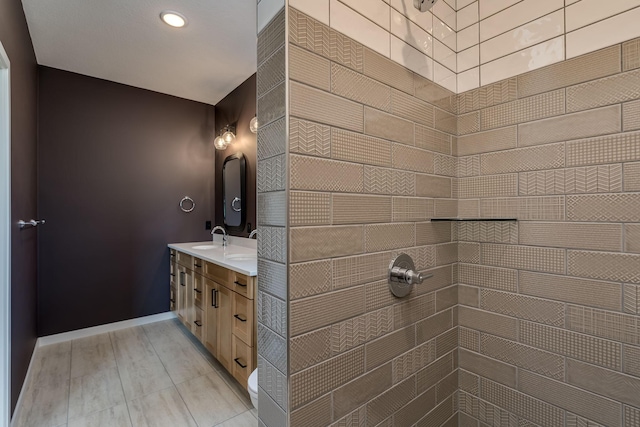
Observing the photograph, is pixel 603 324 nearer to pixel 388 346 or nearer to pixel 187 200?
pixel 388 346

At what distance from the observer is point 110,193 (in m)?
2.97

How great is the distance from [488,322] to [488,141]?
2.42ft

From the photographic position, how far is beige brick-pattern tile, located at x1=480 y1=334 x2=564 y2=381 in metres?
1.02

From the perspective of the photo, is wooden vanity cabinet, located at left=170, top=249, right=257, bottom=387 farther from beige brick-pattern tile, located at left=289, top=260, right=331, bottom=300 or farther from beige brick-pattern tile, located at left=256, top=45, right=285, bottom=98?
beige brick-pattern tile, located at left=256, top=45, right=285, bottom=98

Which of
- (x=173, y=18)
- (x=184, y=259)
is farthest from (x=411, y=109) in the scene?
(x=184, y=259)

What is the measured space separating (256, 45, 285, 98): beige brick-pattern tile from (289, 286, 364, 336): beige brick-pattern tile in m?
0.57

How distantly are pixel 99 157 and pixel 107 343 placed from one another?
179 centimetres

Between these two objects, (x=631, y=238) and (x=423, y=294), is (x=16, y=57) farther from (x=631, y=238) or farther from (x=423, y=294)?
(x=631, y=238)

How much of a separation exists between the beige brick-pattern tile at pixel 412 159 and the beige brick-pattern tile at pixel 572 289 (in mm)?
535

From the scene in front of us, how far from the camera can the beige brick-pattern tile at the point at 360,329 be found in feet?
2.72

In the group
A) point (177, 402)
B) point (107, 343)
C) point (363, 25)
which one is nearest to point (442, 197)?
point (363, 25)

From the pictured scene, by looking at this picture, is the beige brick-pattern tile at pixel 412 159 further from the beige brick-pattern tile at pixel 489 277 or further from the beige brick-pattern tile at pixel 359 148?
the beige brick-pattern tile at pixel 489 277

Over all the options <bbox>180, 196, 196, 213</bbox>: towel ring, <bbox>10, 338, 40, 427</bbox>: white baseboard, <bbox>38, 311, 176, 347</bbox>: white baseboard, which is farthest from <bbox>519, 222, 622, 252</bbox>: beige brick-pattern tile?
<bbox>38, 311, 176, 347</bbox>: white baseboard

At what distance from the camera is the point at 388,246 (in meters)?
0.98
